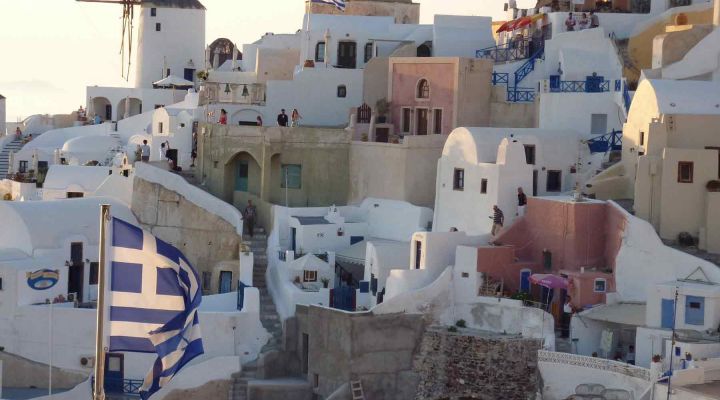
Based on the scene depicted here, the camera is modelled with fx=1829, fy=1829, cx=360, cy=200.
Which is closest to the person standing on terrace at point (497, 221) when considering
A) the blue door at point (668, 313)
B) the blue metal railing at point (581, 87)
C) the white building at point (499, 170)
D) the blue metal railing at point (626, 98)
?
the white building at point (499, 170)

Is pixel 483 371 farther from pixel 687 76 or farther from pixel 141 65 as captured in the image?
pixel 141 65

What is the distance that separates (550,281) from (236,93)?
17.0 m

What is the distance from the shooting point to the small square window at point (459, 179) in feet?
159

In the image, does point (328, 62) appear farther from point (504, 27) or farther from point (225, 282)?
point (225, 282)

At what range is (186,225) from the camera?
173 feet

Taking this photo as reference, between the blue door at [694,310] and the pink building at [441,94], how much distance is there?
13.6 metres

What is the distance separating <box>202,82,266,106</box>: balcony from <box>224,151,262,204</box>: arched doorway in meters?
3.72

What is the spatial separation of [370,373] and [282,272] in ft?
17.8

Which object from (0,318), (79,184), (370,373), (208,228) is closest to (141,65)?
(79,184)

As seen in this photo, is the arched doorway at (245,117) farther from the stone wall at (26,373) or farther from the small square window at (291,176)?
the stone wall at (26,373)

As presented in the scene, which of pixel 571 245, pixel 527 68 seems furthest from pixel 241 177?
pixel 571 245

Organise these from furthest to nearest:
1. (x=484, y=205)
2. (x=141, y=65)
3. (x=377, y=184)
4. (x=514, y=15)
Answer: (x=141, y=65), (x=514, y=15), (x=377, y=184), (x=484, y=205)

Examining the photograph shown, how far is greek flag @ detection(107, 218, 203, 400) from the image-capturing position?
30.0m

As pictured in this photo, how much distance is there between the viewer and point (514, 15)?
60.9m
